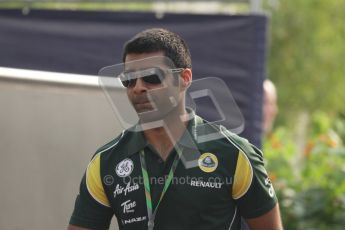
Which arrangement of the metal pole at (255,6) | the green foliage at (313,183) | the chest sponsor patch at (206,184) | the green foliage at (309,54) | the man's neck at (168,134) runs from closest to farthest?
the chest sponsor patch at (206,184) < the man's neck at (168,134) < the metal pole at (255,6) < the green foliage at (313,183) < the green foliage at (309,54)

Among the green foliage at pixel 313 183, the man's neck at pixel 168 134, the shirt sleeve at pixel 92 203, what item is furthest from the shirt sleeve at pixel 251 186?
the green foliage at pixel 313 183

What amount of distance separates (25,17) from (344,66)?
9.63 metres

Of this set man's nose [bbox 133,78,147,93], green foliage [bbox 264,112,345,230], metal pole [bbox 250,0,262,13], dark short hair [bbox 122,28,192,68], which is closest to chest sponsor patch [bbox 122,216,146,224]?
man's nose [bbox 133,78,147,93]

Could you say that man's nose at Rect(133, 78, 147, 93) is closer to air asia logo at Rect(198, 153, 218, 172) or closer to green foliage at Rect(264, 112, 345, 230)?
air asia logo at Rect(198, 153, 218, 172)

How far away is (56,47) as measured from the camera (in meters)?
5.87

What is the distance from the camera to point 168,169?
283cm

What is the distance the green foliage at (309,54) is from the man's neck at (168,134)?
37.6 ft

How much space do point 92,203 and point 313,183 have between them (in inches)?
153

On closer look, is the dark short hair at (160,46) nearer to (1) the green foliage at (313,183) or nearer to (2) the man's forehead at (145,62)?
(2) the man's forehead at (145,62)

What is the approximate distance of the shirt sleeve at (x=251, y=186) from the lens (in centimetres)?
279

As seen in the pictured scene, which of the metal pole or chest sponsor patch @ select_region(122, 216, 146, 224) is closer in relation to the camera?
chest sponsor patch @ select_region(122, 216, 146, 224)

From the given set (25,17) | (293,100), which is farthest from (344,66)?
(25,17)

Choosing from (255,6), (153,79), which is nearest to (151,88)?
(153,79)

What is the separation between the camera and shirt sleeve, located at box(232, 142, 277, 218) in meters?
2.79
